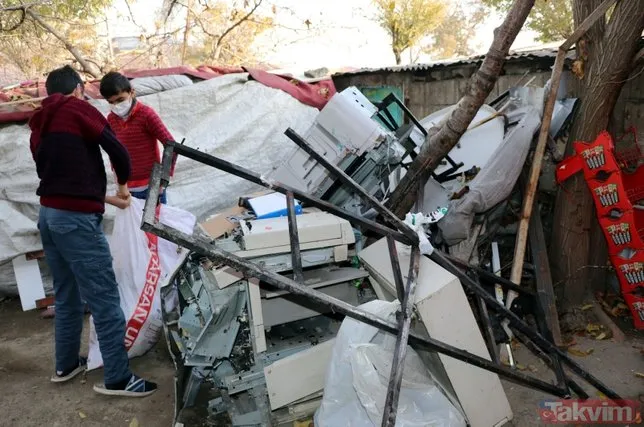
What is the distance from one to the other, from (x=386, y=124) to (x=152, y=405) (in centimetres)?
269

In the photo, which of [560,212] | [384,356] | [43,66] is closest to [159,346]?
[384,356]

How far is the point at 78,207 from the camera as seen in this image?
2.51 meters

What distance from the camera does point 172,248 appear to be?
11.3ft

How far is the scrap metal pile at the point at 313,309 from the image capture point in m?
2.04

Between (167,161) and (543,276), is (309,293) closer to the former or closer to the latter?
(167,161)

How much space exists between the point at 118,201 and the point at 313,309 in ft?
4.88

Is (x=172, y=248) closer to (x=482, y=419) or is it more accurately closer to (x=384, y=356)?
(x=384, y=356)

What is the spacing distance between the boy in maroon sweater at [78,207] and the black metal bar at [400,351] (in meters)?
1.75

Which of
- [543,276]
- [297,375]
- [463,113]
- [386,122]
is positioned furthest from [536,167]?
[297,375]

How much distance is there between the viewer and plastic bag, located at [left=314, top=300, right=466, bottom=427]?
207 cm

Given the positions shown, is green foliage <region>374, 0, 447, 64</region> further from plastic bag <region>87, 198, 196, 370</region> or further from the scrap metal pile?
plastic bag <region>87, 198, 196, 370</region>

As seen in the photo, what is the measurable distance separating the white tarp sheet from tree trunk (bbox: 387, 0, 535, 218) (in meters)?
2.22

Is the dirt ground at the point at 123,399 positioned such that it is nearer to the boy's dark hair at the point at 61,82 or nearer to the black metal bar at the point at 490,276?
the black metal bar at the point at 490,276

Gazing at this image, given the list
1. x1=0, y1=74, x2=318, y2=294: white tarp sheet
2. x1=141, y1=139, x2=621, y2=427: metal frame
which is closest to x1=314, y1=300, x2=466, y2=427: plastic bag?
x1=141, y1=139, x2=621, y2=427: metal frame
